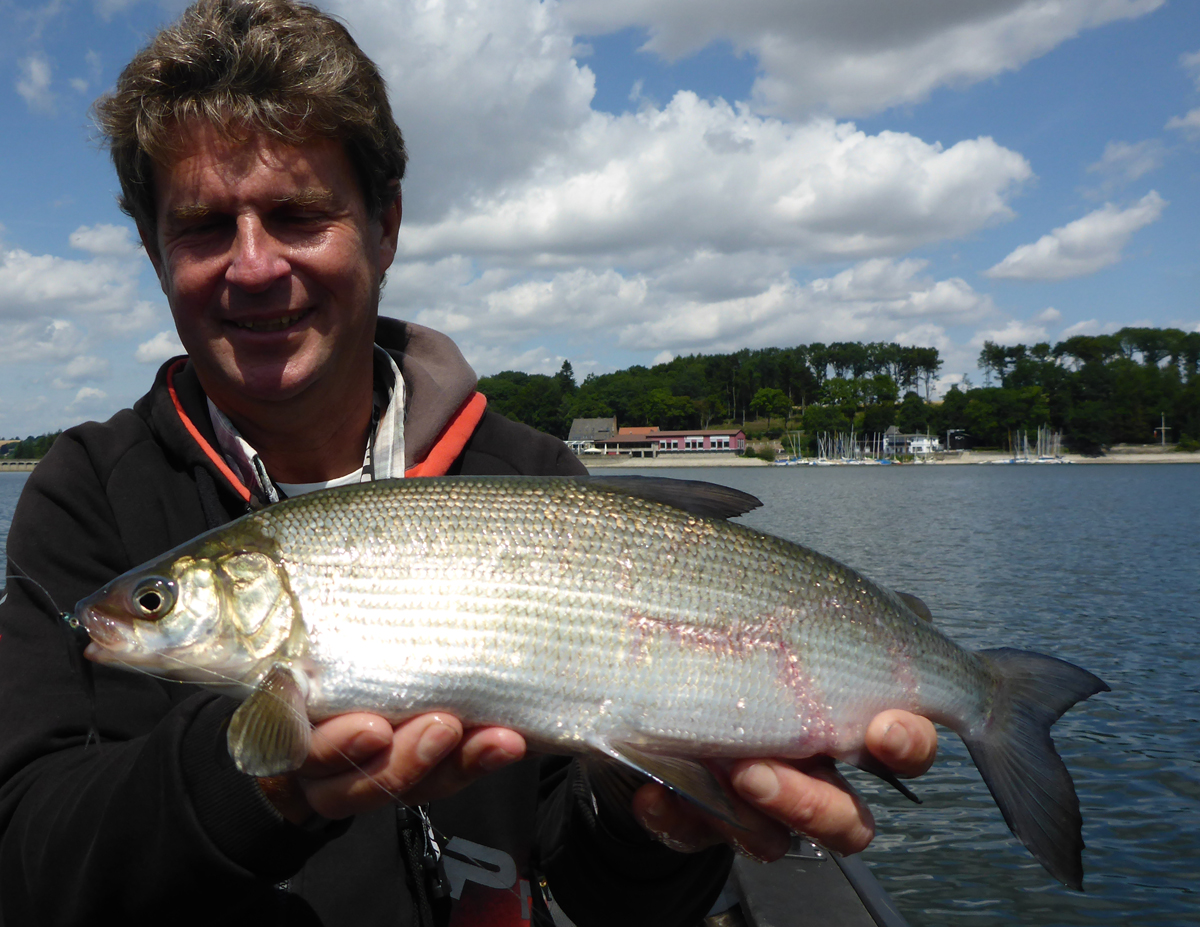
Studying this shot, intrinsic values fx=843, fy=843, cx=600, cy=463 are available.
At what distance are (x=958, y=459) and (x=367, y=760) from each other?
488 feet

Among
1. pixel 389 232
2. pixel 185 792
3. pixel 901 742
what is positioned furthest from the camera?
pixel 389 232

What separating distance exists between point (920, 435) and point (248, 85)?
155662 mm

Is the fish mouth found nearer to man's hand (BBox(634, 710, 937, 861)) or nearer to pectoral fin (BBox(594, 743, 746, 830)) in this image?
pectoral fin (BBox(594, 743, 746, 830))

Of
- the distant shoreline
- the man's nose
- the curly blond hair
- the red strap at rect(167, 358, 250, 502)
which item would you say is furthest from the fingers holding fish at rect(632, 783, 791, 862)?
the distant shoreline

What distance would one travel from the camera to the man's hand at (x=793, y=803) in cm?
234

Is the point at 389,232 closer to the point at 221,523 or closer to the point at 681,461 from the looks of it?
the point at 221,523

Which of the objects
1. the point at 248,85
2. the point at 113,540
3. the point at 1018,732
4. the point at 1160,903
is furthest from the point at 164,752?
the point at 1160,903

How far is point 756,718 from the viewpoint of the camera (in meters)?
2.39

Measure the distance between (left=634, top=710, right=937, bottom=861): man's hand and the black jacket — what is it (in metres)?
0.24

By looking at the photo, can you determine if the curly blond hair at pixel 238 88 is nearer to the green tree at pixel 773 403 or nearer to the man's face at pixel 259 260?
the man's face at pixel 259 260

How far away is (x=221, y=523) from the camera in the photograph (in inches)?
114

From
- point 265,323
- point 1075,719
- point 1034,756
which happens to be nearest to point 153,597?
point 265,323

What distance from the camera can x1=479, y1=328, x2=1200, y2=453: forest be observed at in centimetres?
12825

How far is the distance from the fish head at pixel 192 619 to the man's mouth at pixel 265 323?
0.92 metres
